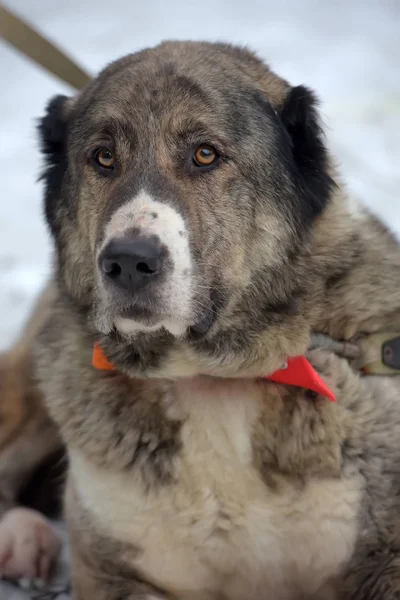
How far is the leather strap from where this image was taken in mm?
2855

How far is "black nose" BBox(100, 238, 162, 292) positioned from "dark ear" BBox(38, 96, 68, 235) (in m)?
0.62

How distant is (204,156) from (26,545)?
1481 millimetres

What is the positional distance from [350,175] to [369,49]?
2080 millimetres

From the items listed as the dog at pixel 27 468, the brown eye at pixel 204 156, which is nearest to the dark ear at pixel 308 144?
the brown eye at pixel 204 156

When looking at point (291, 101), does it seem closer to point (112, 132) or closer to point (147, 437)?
point (112, 132)

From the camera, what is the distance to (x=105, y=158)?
7.30 feet

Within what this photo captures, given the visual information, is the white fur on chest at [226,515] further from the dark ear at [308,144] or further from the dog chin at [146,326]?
the dark ear at [308,144]

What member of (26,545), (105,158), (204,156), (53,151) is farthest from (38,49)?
(26,545)

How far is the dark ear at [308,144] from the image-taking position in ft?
7.48

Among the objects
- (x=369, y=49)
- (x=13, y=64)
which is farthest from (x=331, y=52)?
(x=13, y=64)

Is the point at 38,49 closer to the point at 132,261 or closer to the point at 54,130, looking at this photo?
the point at 54,130

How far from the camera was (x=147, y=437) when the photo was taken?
89.7 inches

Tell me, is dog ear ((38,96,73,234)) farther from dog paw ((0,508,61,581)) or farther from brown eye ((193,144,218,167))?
dog paw ((0,508,61,581))

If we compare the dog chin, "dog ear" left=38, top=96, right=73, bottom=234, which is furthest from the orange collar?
"dog ear" left=38, top=96, right=73, bottom=234
